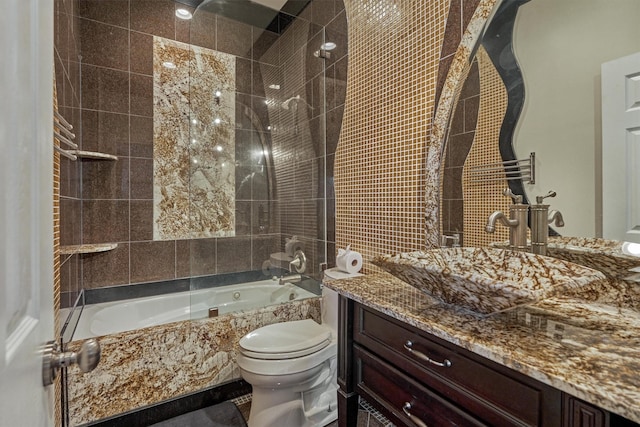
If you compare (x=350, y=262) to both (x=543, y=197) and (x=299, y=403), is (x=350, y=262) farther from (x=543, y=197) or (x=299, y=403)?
(x=543, y=197)

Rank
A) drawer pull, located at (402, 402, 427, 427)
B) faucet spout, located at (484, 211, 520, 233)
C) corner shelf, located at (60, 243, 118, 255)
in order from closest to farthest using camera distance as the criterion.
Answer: drawer pull, located at (402, 402, 427, 427)
faucet spout, located at (484, 211, 520, 233)
corner shelf, located at (60, 243, 118, 255)

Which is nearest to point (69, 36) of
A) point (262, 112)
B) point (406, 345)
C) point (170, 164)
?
point (170, 164)

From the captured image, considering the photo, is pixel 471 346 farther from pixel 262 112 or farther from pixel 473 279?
pixel 262 112

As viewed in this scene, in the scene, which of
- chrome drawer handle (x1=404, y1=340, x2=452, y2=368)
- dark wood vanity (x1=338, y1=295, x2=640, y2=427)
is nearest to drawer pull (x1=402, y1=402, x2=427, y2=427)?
dark wood vanity (x1=338, y1=295, x2=640, y2=427)

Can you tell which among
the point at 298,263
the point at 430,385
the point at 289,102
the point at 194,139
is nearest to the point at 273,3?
the point at 289,102

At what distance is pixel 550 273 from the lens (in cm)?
86

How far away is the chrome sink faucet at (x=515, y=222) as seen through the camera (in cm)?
109

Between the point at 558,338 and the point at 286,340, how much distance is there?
1374mm

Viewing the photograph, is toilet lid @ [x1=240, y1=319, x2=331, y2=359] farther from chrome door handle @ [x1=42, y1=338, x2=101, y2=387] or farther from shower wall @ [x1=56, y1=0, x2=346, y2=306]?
chrome door handle @ [x1=42, y1=338, x2=101, y2=387]

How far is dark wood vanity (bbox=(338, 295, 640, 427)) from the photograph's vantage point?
1.97 feet

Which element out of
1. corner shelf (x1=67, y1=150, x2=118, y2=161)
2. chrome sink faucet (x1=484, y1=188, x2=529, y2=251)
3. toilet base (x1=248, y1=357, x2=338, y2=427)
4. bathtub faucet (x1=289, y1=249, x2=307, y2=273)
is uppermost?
corner shelf (x1=67, y1=150, x2=118, y2=161)

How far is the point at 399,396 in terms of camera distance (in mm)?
937

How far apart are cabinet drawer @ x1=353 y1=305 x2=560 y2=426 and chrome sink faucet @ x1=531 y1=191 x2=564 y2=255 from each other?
531mm

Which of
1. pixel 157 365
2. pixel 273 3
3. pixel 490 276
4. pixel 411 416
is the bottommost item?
pixel 157 365
